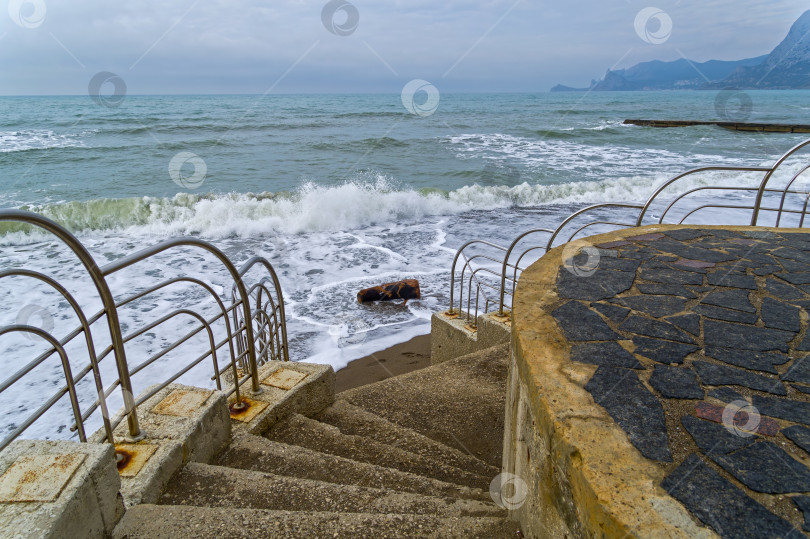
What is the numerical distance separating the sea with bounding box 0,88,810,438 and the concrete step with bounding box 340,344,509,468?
259 centimetres

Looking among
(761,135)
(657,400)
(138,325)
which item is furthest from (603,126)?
(657,400)

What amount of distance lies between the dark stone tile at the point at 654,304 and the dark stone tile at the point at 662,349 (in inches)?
13.7

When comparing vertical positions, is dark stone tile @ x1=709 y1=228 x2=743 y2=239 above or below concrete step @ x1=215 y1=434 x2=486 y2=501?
above

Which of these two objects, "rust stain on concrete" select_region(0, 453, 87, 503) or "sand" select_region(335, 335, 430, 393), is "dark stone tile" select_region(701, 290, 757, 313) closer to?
"rust stain on concrete" select_region(0, 453, 87, 503)

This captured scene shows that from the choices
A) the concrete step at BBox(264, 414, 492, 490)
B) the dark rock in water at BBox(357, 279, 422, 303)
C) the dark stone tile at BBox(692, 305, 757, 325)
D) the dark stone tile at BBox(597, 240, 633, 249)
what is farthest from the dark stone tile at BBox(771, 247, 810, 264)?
the dark rock in water at BBox(357, 279, 422, 303)

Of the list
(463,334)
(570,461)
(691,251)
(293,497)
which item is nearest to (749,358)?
(570,461)

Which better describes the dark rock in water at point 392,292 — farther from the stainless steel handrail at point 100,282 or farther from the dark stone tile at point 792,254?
the stainless steel handrail at point 100,282

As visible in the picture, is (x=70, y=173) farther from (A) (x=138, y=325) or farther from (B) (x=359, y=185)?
(A) (x=138, y=325)

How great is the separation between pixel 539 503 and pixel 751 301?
2082 millimetres

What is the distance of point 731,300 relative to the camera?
2973mm

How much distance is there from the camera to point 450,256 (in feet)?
38.6

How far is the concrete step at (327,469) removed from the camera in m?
2.74

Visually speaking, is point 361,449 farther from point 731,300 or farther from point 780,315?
point 780,315

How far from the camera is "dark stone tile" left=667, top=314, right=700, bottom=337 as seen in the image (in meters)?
2.57
